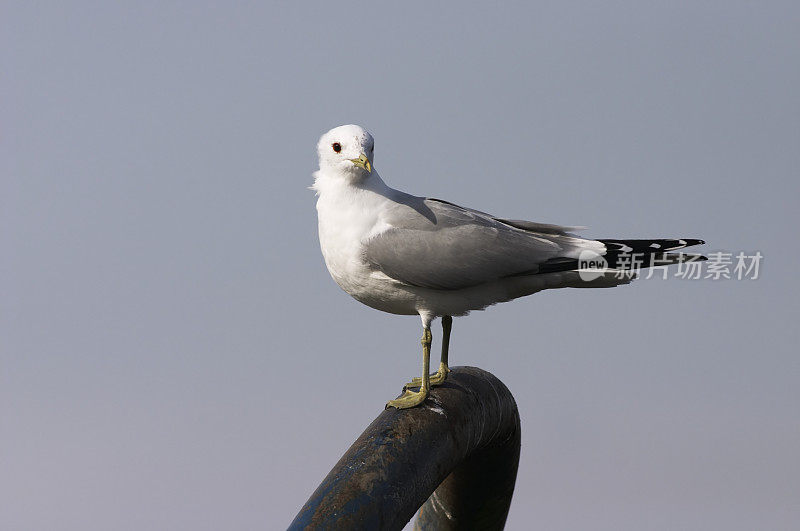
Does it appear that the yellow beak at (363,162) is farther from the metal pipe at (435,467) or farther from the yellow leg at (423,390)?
the metal pipe at (435,467)

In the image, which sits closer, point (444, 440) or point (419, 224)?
point (444, 440)

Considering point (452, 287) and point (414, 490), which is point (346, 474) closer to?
point (414, 490)

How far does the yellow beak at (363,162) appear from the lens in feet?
18.8

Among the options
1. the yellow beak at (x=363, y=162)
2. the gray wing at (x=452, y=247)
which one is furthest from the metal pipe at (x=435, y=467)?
the yellow beak at (x=363, y=162)

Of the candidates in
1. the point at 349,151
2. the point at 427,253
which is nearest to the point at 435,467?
the point at 427,253

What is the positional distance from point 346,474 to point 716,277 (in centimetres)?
332

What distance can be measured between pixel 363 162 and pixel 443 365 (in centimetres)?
145

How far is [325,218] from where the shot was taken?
5.91 metres

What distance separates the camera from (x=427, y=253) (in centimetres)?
586

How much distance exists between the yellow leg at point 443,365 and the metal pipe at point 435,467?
7 centimetres

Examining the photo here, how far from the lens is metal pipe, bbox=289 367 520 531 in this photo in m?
4.14

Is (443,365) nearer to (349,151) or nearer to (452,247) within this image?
(452,247)

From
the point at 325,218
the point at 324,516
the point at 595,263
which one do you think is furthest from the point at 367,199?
the point at 324,516

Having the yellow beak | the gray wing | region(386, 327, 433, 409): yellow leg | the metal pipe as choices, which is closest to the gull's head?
the yellow beak
